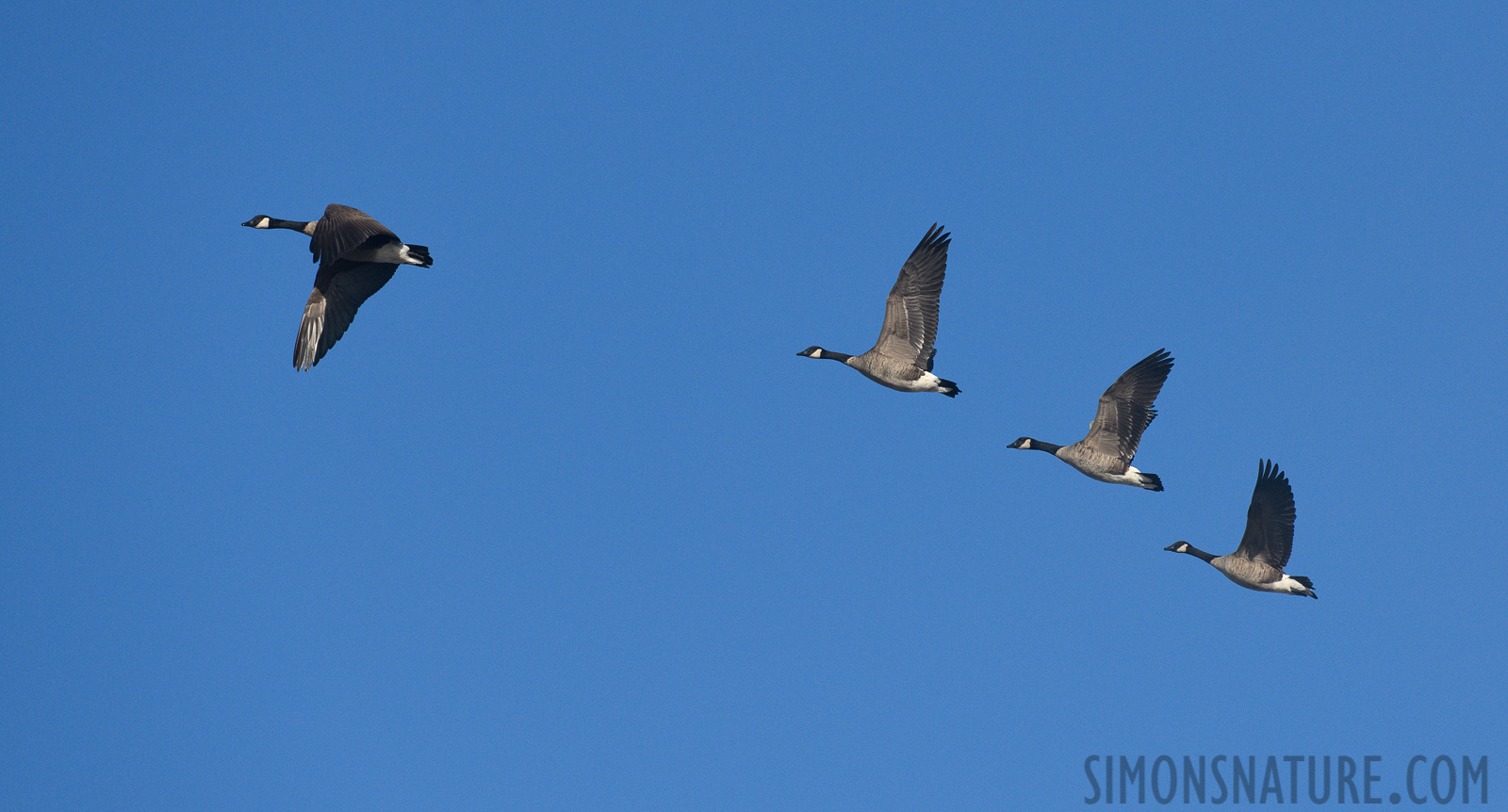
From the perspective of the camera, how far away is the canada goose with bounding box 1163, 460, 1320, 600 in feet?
89.4

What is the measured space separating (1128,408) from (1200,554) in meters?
3.86

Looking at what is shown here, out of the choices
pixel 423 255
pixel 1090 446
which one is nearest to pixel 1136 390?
pixel 1090 446

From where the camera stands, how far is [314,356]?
83.8ft

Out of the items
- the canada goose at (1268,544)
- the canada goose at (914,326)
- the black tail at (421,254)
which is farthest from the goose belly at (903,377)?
the black tail at (421,254)

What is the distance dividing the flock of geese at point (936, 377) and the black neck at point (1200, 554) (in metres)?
0.73

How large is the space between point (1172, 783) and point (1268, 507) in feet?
17.3

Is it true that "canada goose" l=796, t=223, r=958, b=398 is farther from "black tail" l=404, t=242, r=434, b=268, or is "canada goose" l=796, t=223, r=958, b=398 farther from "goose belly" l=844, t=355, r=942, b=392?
"black tail" l=404, t=242, r=434, b=268

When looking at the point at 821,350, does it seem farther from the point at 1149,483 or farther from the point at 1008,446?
the point at 1149,483

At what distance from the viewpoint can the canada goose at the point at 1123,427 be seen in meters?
27.1

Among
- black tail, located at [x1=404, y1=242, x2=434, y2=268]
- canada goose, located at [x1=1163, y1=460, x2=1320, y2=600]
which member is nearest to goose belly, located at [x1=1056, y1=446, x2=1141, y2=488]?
canada goose, located at [x1=1163, y1=460, x2=1320, y2=600]

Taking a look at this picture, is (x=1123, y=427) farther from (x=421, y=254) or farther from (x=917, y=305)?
(x=421, y=254)

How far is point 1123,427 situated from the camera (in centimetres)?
2731

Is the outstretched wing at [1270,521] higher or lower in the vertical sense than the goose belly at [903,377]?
lower

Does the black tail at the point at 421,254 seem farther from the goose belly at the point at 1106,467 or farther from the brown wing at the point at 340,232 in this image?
the goose belly at the point at 1106,467
